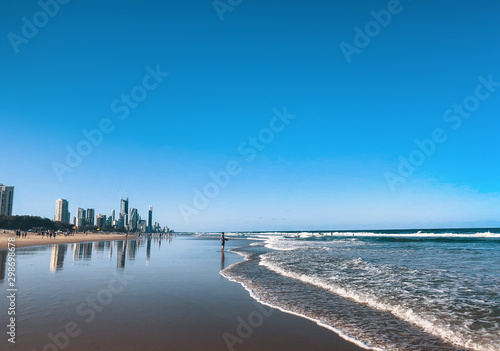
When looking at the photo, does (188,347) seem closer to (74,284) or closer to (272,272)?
(74,284)

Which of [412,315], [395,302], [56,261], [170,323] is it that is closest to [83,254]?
[56,261]

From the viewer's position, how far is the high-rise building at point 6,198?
14888cm

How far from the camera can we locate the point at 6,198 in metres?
151

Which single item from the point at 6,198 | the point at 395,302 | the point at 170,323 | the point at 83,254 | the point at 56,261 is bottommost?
the point at 83,254

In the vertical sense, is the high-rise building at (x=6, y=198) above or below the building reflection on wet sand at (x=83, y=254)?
above

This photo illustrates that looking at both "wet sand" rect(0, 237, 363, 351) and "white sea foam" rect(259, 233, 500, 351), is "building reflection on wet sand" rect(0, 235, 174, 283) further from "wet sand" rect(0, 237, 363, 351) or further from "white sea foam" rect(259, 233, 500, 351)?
"white sea foam" rect(259, 233, 500, 351)

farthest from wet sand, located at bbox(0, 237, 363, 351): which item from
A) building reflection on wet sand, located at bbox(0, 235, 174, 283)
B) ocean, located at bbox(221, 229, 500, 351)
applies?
building reflection on wet sand, located at bbox(0, 235, 174, 283)

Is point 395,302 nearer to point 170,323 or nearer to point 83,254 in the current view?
point 170,323

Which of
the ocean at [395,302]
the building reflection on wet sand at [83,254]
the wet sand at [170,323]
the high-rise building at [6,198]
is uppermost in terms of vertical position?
the high-rise building at [6,198]

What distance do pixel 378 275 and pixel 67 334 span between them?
1440cm

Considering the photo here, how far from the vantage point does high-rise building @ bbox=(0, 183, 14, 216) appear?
148875 mm

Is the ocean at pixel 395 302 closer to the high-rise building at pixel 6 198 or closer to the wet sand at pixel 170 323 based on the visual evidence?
the wet sand at pixel 170 323

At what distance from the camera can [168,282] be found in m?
13.4

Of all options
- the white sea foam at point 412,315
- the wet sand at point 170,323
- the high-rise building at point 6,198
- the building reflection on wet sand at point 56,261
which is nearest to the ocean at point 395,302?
the white sea foam at point 412,315
